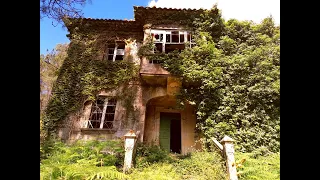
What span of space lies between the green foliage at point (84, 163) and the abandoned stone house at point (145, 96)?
109 centimetres

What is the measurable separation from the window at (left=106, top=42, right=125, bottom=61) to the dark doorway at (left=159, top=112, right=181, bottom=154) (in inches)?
163

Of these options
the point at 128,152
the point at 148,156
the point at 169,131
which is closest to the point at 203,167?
the point at 148,156

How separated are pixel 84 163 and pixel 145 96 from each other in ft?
19.6

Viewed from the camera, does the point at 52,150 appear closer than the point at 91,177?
No

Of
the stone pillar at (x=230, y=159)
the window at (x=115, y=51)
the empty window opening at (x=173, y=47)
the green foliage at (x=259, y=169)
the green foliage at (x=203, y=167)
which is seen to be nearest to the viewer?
the green foliage at (x=259, y=169)

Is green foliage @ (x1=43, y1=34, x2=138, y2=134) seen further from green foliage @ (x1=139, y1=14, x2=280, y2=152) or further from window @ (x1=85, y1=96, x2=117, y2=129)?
green foliage @ (x1=139, y1=14, x2=280, y2=152)

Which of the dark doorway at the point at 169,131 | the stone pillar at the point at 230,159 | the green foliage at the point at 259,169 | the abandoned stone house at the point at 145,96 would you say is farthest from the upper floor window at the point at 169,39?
the green foliage at the point at 259,169

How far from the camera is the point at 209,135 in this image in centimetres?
1055

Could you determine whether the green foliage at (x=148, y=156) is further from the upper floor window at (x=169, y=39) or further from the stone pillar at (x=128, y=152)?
the upper floor window at (x=169, y=39)

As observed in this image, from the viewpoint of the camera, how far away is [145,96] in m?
12.5

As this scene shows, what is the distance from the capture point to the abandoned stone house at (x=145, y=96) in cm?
1177
